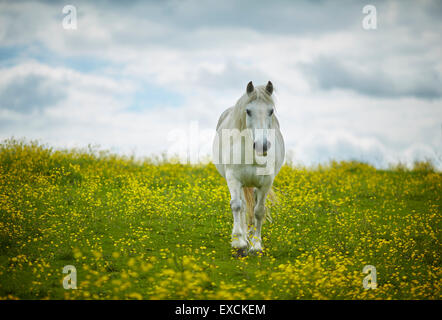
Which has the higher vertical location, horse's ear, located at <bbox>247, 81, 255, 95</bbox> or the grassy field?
horse's ear, located at <bbox>247, 81, 255, 95</bbox>

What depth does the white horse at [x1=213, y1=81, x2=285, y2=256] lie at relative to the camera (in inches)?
257

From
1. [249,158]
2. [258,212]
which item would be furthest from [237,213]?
[249,158]

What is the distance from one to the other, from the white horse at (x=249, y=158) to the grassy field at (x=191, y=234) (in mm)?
596

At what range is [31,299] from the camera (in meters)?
5.16

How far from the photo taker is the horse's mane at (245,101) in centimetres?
660

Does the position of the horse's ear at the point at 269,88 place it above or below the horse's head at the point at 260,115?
above

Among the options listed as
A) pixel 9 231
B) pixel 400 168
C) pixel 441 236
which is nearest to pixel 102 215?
pixel 9 231

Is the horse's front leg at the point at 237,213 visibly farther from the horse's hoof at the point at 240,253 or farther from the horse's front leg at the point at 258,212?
the horse's front leg at the point at 258,212

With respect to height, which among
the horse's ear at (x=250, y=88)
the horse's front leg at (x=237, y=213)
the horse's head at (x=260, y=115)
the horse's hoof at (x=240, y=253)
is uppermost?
the horse's ear at (x=250, y=88)

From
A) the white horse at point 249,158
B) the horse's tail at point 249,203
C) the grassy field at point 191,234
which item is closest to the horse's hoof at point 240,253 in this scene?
the white horse at point 249,158

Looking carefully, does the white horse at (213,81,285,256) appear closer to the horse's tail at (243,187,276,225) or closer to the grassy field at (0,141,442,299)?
the horse's tail at (243,187,276,225)

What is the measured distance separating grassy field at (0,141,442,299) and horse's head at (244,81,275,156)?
2.02 m

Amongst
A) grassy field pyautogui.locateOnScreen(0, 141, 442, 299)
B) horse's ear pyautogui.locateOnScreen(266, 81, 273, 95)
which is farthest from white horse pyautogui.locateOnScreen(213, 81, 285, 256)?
grassy field pyautogui.locateOnScreen(0, 141, 442, 299)
